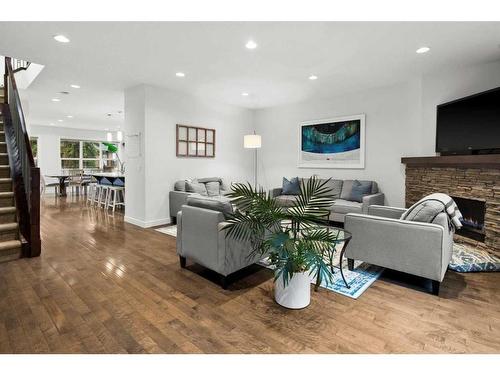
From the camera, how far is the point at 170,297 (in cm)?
238

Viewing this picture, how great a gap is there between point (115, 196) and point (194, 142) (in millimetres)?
2417

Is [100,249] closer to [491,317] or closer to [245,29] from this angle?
[245,29]

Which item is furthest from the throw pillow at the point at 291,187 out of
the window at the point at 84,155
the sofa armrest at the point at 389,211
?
the window at the point at 84,155

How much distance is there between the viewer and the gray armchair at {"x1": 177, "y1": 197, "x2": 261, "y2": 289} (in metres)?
2.50

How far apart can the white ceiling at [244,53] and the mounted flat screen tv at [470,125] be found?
55 cm

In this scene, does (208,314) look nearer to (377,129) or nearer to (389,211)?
(389,211)

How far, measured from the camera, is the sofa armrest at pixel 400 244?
236 cm

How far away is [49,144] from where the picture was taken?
10086mm

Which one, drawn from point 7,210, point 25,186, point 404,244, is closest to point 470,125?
point 404,244

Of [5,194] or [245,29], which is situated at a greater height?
[245,29]

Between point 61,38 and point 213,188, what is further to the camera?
point 213,188

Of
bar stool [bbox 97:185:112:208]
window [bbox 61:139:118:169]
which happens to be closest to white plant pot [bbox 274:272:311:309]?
bar stool [bbox 97:185:112:208]

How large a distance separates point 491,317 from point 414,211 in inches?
38.0

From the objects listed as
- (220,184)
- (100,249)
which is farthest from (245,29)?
(220,184)
